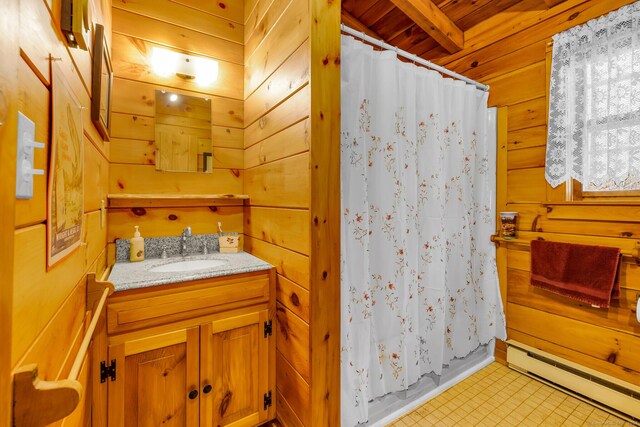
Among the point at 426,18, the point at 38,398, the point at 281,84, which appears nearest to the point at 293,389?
the point at 38,398

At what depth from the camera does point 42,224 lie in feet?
1.77

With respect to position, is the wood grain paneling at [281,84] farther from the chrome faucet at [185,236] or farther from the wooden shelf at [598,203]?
the wooden shelf at [598,203]

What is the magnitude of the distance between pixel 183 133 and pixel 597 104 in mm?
2498

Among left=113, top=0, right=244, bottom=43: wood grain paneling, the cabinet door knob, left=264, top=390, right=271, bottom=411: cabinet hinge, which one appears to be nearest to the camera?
the cabinet door knob

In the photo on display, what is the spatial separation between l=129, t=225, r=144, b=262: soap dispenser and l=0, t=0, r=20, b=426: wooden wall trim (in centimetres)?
141

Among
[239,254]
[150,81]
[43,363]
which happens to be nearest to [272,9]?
[150,81]

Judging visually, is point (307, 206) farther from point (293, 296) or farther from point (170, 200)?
point (170, 200)

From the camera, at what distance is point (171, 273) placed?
1.38 m

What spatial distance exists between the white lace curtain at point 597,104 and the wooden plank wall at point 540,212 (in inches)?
3.3

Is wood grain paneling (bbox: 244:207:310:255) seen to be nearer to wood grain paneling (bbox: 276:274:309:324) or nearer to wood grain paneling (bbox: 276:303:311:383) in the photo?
wood grain paneling (bbox: 276:274:309:324)

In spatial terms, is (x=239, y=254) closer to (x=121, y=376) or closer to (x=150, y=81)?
(x=121, y=376)

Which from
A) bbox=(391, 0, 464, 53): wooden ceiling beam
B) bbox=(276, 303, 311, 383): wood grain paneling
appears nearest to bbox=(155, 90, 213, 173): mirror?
bbox=(276, 303, 311, 383): wood grain paneling

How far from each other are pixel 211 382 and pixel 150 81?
1.75 meters

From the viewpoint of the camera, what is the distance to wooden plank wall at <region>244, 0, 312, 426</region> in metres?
1.29
